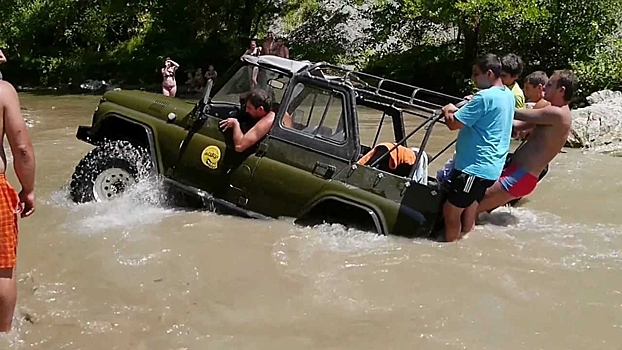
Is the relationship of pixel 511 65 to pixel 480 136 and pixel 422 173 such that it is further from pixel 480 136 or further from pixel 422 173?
pixel 422 173

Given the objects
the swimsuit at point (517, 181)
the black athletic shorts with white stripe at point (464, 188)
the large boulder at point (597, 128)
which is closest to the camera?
the black athletic shorts with white stripe at point (464, 188)

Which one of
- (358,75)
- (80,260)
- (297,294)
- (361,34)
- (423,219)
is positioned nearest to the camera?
(297,294)

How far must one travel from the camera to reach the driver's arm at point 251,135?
21.4 ft

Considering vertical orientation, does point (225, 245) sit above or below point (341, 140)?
below

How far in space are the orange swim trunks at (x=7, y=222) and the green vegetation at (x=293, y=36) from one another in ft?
46.6

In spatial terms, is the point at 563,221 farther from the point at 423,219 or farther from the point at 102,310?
the point at 102,310

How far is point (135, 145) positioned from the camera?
7242 millimetres

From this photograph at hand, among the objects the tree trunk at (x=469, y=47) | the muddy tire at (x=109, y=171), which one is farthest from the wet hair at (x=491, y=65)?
the tree trunk at (x=469, y=47)

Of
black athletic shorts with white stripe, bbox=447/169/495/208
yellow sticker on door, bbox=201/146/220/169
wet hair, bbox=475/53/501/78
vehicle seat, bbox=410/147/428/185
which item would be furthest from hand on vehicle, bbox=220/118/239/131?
wet hair, bbox=475/53/501/78

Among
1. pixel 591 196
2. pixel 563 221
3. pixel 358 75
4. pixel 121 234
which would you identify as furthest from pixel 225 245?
pixel 591 196

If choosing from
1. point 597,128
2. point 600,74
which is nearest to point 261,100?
point 597,128

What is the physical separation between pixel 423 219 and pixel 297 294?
145 cm

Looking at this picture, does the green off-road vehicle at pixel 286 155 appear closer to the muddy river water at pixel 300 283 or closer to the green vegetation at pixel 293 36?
the muddy river water at pixel 300 283

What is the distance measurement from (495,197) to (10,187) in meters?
4.16
